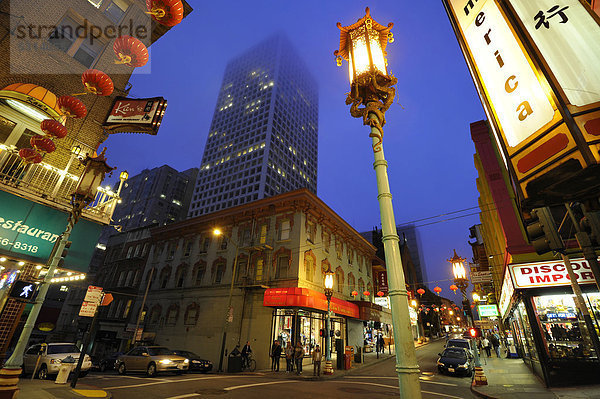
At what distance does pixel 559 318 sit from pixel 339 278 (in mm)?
17915

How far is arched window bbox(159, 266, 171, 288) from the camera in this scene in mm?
30416

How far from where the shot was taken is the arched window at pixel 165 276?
30416 mm

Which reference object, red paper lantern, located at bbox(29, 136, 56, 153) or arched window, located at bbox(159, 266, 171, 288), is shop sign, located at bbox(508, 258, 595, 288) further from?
arched window, located at bbox(159, 266, 171, 288)

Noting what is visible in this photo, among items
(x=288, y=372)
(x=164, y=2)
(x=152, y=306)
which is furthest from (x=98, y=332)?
(x=164, y=2)

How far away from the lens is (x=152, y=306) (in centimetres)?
3012

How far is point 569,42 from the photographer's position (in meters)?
3.19

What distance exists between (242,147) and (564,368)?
281ft

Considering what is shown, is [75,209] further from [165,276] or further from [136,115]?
[165,276]

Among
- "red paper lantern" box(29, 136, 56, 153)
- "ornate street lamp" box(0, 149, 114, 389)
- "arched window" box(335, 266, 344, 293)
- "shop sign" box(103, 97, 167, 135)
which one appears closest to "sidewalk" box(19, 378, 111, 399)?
"ornate street lamp" box(0, 149, 114, 389)

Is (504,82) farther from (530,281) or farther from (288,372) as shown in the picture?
(288,372)

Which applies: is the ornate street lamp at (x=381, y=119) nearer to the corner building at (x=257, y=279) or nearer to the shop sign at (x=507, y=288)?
the shop sign at (x=507, y=288)

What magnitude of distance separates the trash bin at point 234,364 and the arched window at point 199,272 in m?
10.8

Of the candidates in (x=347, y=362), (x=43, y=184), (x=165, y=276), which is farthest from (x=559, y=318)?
(x=165, y=276)

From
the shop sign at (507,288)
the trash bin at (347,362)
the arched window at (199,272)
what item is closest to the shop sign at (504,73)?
the shop sign at (507,288)
